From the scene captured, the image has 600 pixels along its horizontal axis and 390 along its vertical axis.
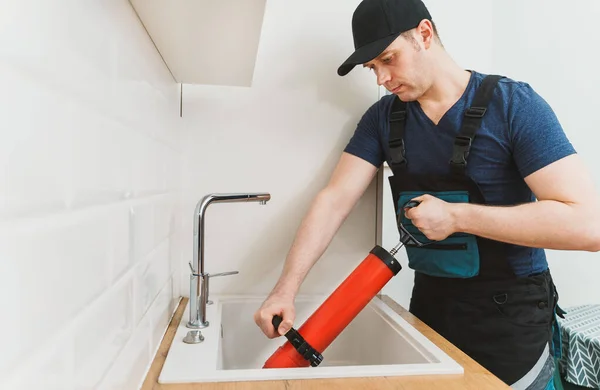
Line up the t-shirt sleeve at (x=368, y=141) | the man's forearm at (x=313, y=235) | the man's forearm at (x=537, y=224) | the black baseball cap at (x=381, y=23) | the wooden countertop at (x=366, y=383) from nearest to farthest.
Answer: the wooden countertop at (x=366, y=383)
the man's forearm at (x=537, y=224)
the black baseball cap at (x=381, y=23)
the man's forearm at (x=313, y=235)
the t-shirt sleeve at (x=368, y=141)

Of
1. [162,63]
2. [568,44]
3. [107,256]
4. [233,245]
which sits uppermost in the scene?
[568,44]

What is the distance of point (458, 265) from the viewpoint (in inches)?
46.9

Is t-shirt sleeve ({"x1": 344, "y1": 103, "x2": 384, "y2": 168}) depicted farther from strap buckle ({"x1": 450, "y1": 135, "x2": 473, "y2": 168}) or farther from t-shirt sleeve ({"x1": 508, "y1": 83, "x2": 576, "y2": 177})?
t-shirt sleeve ({"x1": 508, "y1": 83, "x2": 576, "y2": 177})

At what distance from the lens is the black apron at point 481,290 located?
116 centimetres

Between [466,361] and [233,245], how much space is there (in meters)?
0.75

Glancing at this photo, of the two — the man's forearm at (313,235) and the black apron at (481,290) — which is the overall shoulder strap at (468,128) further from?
the man's forearm at (313,235)

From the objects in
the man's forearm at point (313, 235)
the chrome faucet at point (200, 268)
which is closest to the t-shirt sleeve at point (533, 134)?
the man's forearm at point (313, 235)

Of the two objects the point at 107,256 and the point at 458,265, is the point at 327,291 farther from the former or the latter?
the point at 107,256

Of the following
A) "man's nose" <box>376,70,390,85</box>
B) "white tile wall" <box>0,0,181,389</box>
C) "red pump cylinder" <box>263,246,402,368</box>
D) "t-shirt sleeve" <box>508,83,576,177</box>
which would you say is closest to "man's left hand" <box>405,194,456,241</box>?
"red pump cylinder" <box>263,246,402,368</box>

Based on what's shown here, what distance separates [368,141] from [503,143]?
1.20 feet

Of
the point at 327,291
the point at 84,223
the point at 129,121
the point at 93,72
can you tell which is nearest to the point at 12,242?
the point at 84,223

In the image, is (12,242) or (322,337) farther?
(322,337)

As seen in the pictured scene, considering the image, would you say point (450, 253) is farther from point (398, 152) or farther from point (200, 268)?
point (200, 268)

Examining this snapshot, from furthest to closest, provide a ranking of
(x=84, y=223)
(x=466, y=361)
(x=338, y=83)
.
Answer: (x=338, y=83) < (x=466, y=361) < (x=84, y=223)
